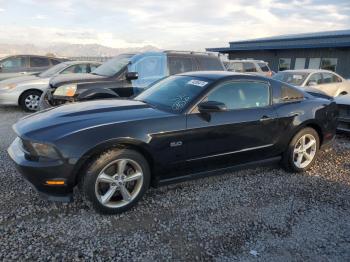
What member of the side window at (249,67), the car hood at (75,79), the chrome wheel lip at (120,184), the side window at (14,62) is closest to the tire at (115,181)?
the chrome wheel lip at (120,184)

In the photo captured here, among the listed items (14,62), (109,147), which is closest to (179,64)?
(109,147)

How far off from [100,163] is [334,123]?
4.00 metres

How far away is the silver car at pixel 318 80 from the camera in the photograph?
10.7m

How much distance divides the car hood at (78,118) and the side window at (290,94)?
1.97m

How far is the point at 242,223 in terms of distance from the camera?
3.53m

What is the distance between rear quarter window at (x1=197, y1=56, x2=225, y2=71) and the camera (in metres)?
7.83

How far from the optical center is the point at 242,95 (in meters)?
4.42

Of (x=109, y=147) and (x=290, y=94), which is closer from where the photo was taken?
(x=109, y=147)

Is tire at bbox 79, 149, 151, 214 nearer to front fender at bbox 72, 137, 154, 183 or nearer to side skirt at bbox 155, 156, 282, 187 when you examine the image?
front fender at bbox 72, 137, 154, 183

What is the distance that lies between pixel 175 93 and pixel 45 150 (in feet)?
6.01

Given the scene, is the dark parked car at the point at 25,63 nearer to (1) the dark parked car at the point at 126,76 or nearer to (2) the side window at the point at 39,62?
(2) the side window at the point at 39,62

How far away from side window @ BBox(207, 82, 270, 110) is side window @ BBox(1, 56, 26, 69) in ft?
36.6

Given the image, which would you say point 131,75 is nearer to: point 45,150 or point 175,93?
point 175,93

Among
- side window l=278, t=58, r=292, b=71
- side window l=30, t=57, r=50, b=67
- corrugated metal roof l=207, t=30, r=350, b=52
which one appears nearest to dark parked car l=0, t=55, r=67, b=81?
side window l=30, t=57, r=50, b=67
